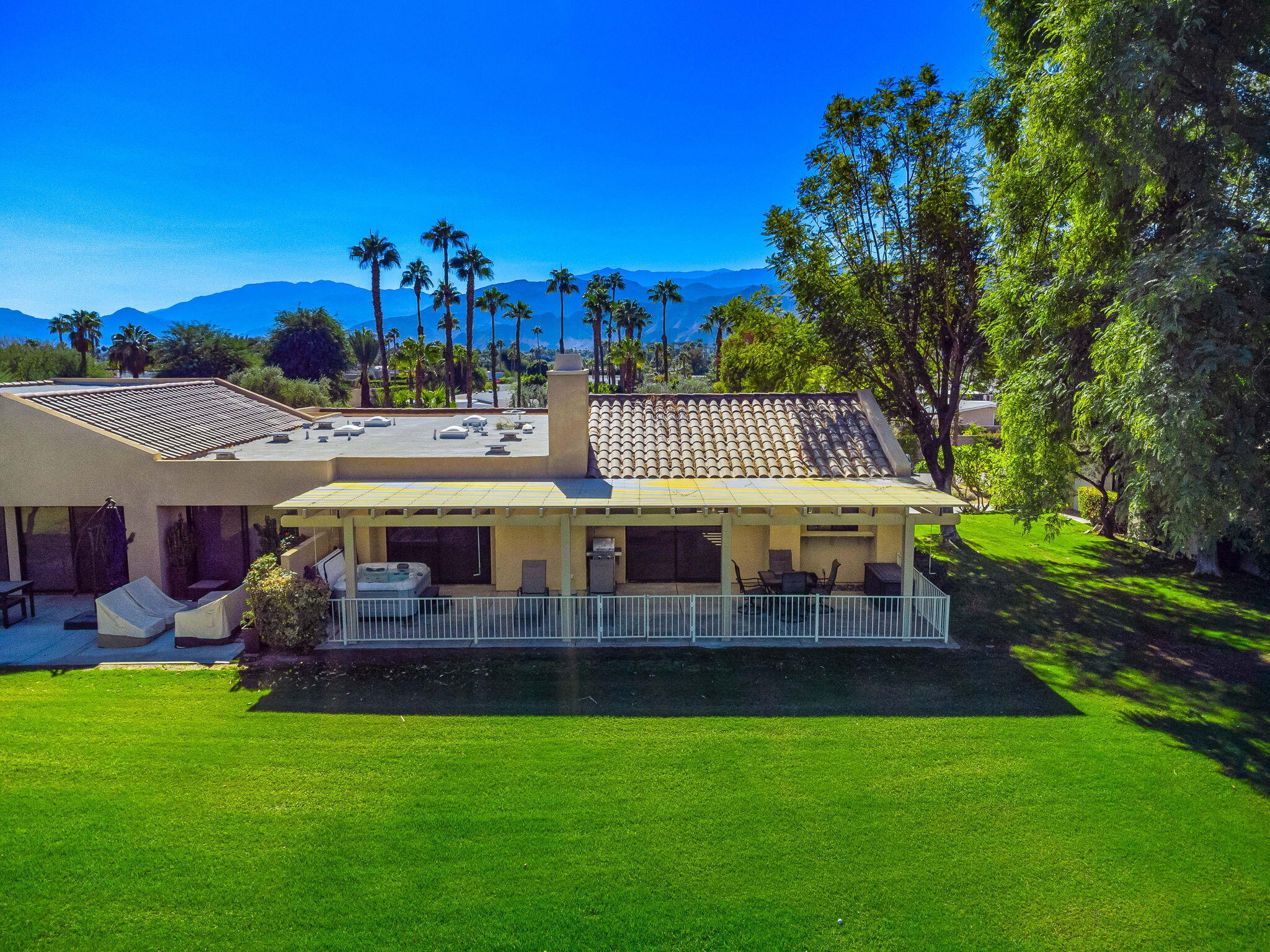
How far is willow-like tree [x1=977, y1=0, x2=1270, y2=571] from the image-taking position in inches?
438

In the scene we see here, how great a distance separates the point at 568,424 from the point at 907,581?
804cm

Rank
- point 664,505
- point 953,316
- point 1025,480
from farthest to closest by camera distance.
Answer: point 953,316 < point 1025,480 < point 664,505

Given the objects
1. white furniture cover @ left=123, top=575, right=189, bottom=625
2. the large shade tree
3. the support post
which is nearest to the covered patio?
the support post

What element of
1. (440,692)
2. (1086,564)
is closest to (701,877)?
(440,692)

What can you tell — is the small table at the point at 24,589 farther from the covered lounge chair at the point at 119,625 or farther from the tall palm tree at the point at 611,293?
the tall palm tree at the point at 611,293

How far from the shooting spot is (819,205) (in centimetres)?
2331

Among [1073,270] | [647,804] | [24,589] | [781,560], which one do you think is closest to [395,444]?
[24,589]

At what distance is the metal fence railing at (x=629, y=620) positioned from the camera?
14.3m

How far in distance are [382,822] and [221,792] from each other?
2308 millimetres

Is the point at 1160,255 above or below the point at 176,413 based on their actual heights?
above

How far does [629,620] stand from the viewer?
49.4ft

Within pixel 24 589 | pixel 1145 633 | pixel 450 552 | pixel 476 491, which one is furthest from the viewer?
pixel 450 552

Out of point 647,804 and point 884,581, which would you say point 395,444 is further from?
point 647,804

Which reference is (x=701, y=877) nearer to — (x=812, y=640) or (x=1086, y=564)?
(x=812, y=640)
